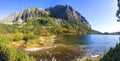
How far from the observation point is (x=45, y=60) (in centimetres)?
6072

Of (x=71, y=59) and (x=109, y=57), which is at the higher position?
(x=109, y=57)

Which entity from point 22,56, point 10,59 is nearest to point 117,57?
point 22,56

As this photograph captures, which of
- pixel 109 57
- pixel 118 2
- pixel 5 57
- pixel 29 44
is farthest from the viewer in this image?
pixel 29 44

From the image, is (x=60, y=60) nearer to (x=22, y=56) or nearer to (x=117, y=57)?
(x=22, y=56)

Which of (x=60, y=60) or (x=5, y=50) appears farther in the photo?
(x=60, y=60)

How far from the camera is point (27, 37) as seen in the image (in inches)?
4670

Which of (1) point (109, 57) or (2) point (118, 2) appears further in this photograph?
(2) point (118, 2)

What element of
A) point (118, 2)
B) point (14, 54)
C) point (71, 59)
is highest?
point (118, 2)

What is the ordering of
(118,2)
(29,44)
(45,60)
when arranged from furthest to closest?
1. (29,44)
2. (45,60)
3. (118,2)

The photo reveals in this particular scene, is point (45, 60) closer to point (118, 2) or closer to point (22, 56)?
point (22, 56)

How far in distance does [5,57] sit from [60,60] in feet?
67.2

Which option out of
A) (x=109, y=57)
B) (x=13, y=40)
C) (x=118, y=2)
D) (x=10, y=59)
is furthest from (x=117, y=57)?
(x=13, y=40)

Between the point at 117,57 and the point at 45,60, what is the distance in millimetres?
41465

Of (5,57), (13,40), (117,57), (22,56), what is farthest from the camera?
(13,40)
